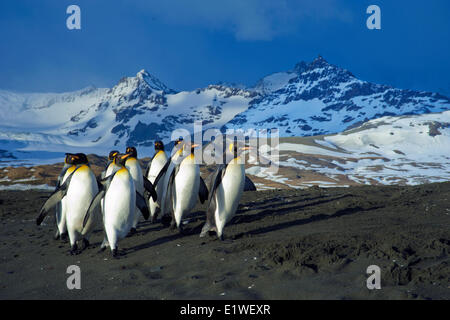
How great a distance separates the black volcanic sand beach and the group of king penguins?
349 millimetres

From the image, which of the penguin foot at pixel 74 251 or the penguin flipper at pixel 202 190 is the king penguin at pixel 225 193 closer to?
the penguin flipper at pixel 202 190

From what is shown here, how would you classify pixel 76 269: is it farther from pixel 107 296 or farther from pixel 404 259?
pixel 404 259

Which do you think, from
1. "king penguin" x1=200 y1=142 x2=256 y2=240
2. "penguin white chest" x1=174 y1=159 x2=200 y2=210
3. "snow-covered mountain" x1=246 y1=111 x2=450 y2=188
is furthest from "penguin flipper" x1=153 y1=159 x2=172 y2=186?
"snow-covered mountain" x1=246 y1=111 x2=450 y2=188

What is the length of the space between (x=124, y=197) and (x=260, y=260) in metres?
2.76

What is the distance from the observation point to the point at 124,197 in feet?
23.4

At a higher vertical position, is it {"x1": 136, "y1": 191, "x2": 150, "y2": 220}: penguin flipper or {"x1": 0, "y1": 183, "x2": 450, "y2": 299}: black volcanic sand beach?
{"x1": 136, "y1": 191, "x2": 150, "y2": 220}: penguin flipper

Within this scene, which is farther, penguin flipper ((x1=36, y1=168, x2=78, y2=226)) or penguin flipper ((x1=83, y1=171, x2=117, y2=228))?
penguin flipper ((x1=36, y1=168, x2=78, y2=226))

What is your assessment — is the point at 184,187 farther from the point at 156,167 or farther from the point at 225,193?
the point at 156,167

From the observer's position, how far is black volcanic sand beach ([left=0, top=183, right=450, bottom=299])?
489 centimetres

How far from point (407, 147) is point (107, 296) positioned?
14570 cm

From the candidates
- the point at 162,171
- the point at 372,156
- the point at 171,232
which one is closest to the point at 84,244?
the point at 171,232

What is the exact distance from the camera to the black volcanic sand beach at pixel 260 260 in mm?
4895

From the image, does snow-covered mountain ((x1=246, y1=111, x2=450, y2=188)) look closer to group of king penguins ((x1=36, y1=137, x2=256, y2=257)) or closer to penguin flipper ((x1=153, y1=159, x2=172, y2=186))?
penguin flipper ((x1=153, y1=159, x2=172, y2=186))
